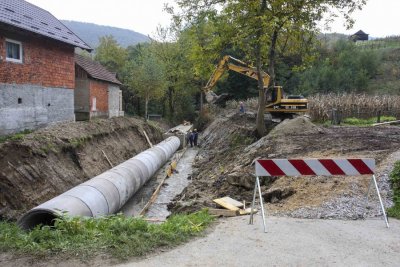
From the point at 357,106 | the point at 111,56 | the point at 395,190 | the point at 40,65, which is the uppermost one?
the point at 111,56

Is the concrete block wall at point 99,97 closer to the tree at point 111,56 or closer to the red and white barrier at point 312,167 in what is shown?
the tree at point 111,56

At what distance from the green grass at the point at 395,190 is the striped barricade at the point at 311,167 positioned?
2.50 ft

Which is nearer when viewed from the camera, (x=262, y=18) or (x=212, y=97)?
(x=262, y=18)

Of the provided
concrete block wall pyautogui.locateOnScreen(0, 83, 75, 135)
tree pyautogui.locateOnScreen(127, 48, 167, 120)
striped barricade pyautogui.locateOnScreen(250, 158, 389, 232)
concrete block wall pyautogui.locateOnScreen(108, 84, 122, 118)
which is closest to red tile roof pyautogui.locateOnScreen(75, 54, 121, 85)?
concrete block wall pyautogui.locateOnScreen(108, 84, 122, 118)

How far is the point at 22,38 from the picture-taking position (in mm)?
16453

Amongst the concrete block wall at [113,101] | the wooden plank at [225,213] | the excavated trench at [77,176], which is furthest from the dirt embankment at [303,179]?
the concrete block wall at [113,101]

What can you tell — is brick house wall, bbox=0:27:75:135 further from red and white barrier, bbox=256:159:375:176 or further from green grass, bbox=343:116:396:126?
green grass, bbox=343:116:396:126

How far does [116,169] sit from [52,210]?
565 centimetres

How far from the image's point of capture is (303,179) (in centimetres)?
1016

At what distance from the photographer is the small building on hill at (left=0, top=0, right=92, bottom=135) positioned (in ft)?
49.8

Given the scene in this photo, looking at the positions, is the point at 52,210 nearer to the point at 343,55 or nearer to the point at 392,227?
the point at 392,227

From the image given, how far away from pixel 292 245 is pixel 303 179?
4654 millimetres

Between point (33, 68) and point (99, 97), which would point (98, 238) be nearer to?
point (33, 68)

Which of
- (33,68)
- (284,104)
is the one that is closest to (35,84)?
(33,68)
